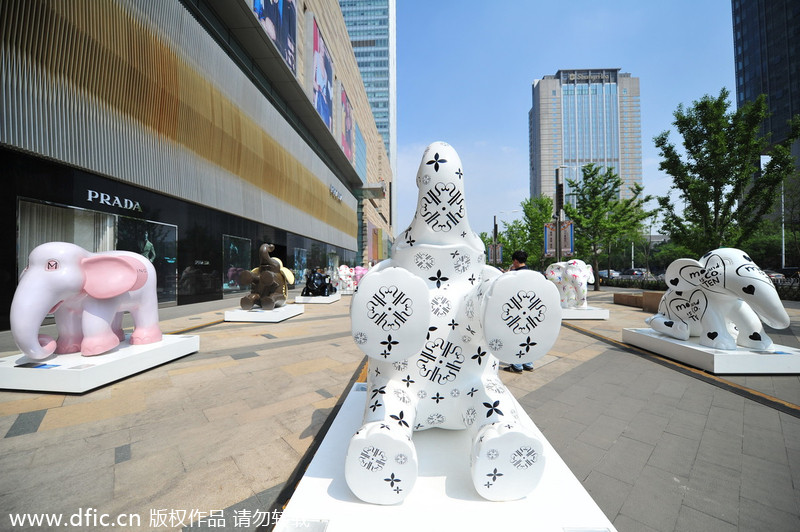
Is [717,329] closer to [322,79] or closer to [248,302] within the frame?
[248,302]

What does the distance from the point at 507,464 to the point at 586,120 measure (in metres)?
77.5

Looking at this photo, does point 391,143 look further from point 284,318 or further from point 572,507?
point 572,507

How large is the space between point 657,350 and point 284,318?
→ 325 inches

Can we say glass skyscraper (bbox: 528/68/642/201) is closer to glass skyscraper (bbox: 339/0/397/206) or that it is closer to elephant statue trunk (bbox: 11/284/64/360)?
glass skyscraper (bbox: 339/0/397/206)

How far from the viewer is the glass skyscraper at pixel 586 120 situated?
208ft

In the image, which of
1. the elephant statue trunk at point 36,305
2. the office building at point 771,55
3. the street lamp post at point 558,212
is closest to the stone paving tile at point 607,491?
the elephant statue trunk at point 36,305

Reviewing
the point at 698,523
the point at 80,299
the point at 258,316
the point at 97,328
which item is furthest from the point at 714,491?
the point at 258,316

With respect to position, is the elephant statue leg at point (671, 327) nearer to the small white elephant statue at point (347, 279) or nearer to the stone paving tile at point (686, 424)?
the stone paving tile at point (686, 424)

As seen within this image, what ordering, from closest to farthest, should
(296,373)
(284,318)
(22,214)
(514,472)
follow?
(514,472) → (296,373) → (22,214) → (284,318)

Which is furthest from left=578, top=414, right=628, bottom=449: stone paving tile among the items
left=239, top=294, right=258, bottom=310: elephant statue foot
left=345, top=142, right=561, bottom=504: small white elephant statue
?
left=239, top=294, right=258, bottom=310: elephant statue foot

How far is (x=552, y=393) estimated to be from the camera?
12.3 feet

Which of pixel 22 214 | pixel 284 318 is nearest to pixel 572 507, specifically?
pixel 284 318

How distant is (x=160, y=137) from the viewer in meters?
10.4

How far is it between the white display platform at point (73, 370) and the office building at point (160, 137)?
521cm
